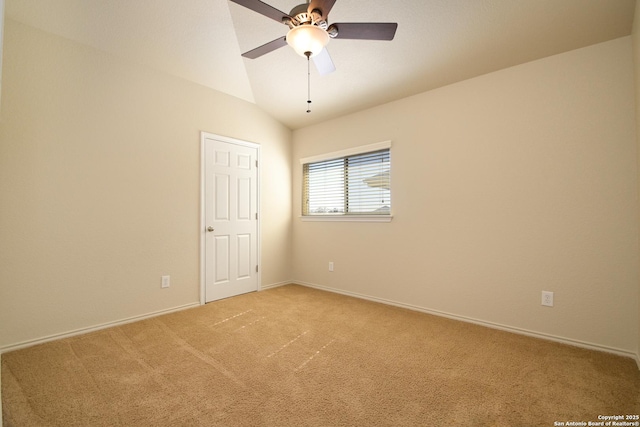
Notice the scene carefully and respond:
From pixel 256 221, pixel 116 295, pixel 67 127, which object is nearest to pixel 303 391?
pixel 116 295

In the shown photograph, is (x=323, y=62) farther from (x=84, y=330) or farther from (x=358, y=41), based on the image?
(x=84, y=330)

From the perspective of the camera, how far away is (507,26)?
7.30 feet

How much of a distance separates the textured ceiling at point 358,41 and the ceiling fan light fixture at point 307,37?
71 centimetres

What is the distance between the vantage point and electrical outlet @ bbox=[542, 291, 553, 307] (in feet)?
8.01

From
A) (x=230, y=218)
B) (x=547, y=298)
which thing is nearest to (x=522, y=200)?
(x=547, y=298)

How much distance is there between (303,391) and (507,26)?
3060mm

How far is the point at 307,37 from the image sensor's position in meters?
1.73

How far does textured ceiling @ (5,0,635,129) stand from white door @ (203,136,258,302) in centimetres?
94

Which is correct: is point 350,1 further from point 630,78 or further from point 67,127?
point 67,127

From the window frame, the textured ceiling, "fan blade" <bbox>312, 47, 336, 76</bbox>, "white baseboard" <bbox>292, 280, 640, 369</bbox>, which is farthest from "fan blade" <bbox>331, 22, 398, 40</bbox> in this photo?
"white baseboard" <bbox>292, 280, 640, 369</bbox>

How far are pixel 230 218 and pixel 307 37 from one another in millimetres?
2585

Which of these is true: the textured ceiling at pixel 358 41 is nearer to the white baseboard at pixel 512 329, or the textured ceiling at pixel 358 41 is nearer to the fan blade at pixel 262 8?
the fan blade at pixel 262 8

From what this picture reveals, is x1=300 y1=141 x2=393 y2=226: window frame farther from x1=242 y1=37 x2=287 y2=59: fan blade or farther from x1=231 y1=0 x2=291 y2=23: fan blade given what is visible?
x1=231 y1=0 x2=291 y2=23: fan blade

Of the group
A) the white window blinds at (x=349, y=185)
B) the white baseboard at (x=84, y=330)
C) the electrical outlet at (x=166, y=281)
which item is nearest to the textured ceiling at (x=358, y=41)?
the white window blinds at (x=349, y=185)
